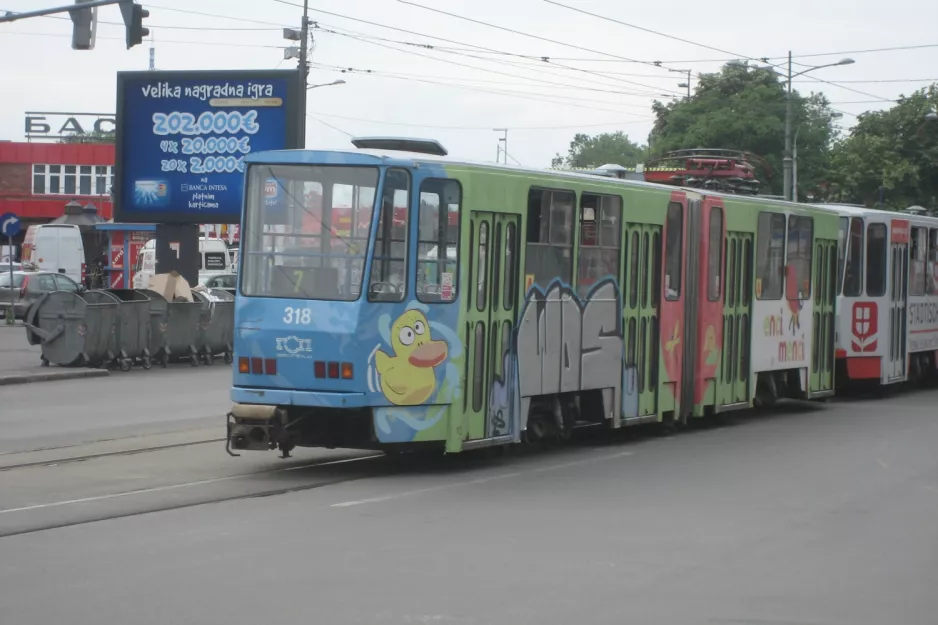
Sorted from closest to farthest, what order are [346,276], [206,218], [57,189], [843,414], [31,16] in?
[346,276] < [843,414] < [31,16] < [206,218] < [57,189]

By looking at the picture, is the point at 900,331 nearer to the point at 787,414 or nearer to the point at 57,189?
the point at 787,414

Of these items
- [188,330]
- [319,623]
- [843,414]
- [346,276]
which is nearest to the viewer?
[319,623]

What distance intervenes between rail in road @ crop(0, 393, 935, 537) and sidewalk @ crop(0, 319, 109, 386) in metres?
6.56

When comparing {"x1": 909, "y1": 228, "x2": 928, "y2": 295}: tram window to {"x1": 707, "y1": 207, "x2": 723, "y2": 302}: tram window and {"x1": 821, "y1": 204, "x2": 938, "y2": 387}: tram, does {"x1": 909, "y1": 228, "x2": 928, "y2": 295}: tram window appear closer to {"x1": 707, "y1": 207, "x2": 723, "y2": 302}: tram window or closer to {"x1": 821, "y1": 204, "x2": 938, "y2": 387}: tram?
{"x1": 821, "y1": 204, "x2": 938, "y2": 387}: tram

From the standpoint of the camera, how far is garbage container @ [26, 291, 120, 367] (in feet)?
80.1

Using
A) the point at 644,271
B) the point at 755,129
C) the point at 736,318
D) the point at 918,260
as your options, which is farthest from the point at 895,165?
the point at 644,271

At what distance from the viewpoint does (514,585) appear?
7887 mm

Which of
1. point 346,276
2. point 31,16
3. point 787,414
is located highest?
point 31,16

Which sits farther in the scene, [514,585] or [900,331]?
[900,331]

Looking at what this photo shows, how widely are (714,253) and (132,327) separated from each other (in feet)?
39.4

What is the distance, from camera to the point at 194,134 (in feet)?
98.2

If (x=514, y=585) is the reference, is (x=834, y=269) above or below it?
above

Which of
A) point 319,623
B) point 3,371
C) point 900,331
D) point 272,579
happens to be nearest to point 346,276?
point 272,579

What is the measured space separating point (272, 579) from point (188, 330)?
65.2 ft
